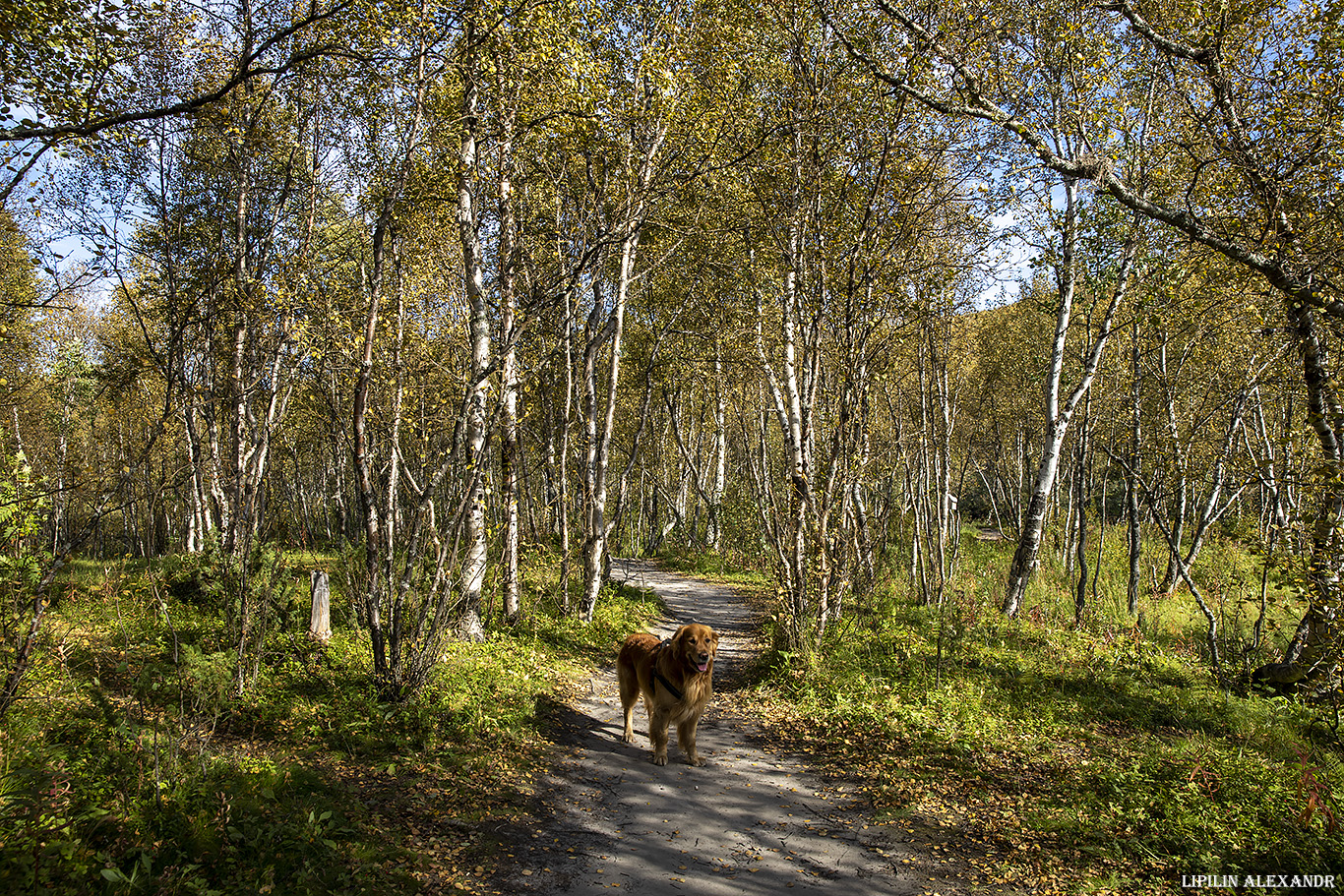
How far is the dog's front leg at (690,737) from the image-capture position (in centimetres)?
601

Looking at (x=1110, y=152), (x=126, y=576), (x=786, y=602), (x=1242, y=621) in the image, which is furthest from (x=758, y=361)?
(x=126, y=576)

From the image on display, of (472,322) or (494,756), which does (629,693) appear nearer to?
(494,756)

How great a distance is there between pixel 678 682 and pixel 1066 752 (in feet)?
12.8

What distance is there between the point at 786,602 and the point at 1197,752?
15.2ft

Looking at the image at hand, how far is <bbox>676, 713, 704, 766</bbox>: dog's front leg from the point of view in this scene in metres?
6.01

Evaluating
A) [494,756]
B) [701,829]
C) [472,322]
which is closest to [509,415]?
[472,322]

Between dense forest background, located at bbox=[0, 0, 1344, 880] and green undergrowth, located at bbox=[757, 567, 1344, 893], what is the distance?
0.90 metres

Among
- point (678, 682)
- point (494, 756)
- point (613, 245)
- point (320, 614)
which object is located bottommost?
point (494, 756)

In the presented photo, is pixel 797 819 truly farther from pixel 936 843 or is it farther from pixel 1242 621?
pixel 1242 621

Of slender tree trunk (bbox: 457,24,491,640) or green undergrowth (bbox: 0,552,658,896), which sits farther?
slender tree trunk (bbox: 457,24,491,640)

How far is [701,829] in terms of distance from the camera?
488 cm

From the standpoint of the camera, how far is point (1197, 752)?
5641mm

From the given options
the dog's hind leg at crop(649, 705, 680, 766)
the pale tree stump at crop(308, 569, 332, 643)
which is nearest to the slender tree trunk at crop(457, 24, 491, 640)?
the pale tree stump at crop(308, 569, 332, 643)

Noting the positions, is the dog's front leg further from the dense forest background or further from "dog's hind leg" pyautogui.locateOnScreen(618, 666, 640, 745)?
the dense forest background
